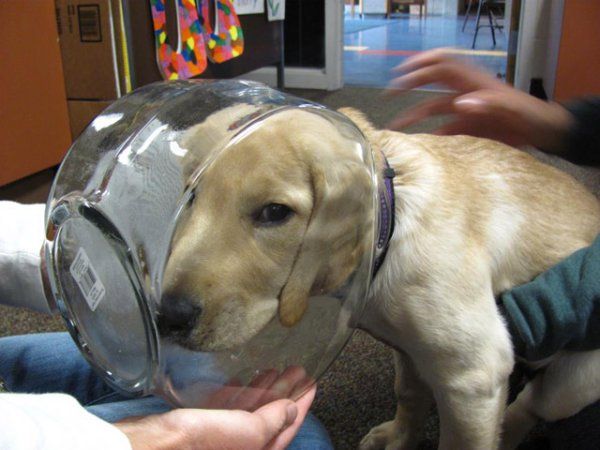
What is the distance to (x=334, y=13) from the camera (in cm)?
407

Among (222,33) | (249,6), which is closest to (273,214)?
(222,33)

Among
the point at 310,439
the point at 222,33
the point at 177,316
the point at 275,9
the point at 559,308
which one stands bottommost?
the point at 310,439

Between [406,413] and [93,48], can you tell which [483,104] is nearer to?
[406,413]

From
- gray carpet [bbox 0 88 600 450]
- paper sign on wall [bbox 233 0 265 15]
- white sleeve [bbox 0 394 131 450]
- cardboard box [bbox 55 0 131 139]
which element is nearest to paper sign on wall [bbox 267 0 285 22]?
paper sign on wall [bbox 233 0 265 15]

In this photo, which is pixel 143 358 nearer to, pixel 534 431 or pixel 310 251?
pixel 310 251

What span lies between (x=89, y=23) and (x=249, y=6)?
1072 mm

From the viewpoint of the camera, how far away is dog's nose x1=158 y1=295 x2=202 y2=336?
659 millimetres

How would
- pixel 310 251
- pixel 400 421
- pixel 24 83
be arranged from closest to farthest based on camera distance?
1. pixel 310 251
2. pixel 400 421
3. pixel 24 83

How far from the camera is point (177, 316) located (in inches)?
26.5

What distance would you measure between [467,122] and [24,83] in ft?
5.44

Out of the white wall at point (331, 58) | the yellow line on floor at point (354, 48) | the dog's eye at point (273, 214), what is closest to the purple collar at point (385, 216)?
the dog's eye at point (273, 214)

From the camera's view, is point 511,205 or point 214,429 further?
point 511,205

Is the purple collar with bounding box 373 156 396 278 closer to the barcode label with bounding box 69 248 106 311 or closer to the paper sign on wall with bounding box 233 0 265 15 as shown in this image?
the barcode label with bounding box 69 248 106 311

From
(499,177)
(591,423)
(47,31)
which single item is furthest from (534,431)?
(47,31)
